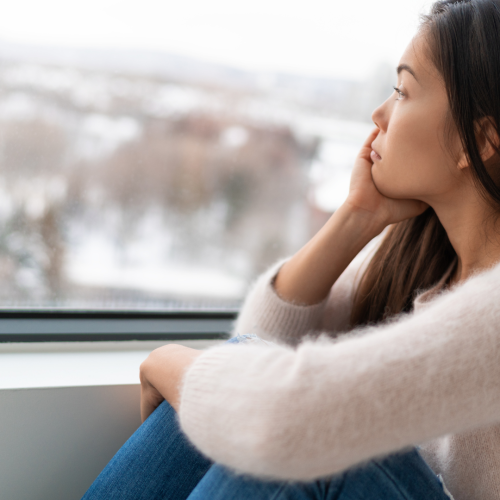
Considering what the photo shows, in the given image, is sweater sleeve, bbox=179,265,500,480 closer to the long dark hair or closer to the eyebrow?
the long dark hair

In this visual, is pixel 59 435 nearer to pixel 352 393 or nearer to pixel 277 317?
pixel 277 317

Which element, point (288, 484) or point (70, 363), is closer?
point (288, 484)

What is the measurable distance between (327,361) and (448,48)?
1.69 feet

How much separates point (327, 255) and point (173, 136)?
481 mm

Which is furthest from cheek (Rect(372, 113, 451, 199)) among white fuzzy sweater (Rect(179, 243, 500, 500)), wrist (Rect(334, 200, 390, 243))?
white fuzzy sweater (Rect(179, 243, 500, 500))

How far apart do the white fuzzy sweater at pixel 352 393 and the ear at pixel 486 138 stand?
0.70ft

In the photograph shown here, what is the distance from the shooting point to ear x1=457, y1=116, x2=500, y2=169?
2.25 ft

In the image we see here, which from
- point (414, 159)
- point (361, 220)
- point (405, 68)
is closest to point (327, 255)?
point (361, 220)

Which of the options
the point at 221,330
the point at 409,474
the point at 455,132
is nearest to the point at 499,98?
the point at 455,132

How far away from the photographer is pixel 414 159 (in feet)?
2.46

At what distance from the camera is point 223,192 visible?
1.20 m

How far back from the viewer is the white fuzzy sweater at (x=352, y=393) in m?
0.48

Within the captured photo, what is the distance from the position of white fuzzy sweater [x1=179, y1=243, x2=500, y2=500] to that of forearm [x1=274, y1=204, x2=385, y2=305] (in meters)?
0.34

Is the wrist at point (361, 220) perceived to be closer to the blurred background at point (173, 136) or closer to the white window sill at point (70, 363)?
the blurred background at point (173, 136)
